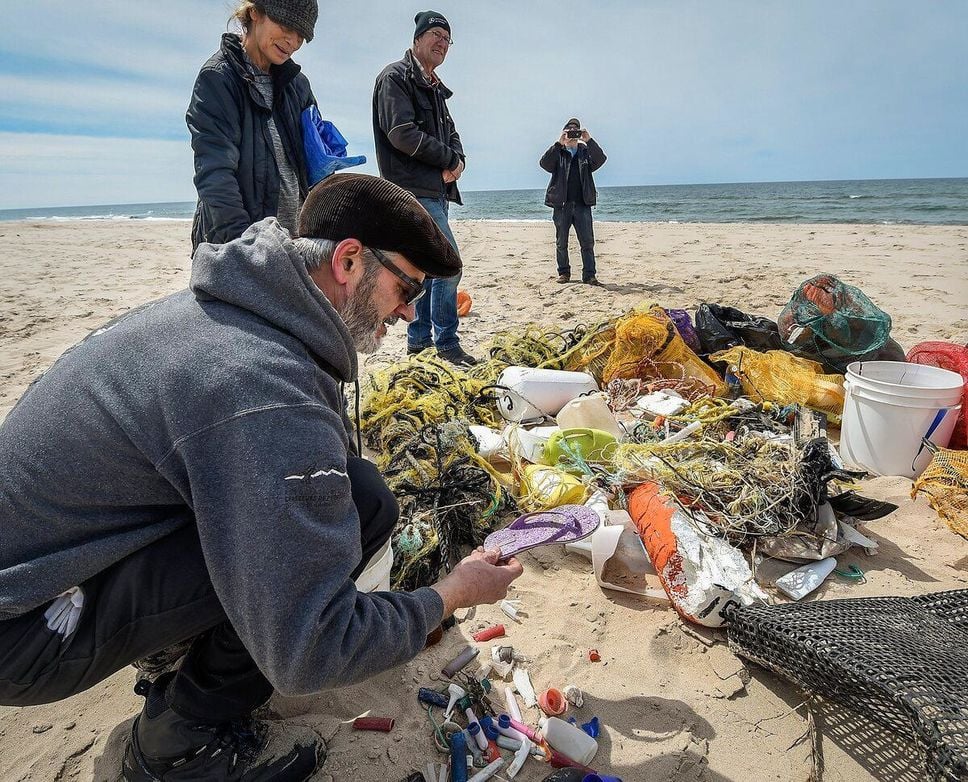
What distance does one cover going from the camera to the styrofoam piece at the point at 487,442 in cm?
310

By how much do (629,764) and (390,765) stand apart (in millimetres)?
675

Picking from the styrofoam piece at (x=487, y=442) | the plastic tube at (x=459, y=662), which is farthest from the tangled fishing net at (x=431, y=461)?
the plastic tube at (x=459, y=662)

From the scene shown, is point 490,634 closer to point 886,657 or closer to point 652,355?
point 886,657

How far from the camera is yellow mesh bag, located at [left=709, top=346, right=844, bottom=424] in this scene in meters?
3.56

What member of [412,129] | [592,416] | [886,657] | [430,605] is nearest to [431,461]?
[592,416]

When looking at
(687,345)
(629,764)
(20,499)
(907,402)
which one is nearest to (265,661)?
(20,499)

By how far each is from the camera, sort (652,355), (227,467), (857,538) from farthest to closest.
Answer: (652,355), (857,538), (227,467)

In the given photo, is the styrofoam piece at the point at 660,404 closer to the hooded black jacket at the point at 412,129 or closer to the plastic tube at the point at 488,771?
the hooded black jacket at the point at 412,129

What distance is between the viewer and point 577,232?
782 cm

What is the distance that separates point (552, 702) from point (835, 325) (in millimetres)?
3269

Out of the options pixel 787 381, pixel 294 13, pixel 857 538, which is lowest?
pixel 857 538

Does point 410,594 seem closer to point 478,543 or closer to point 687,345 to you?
point 478,543

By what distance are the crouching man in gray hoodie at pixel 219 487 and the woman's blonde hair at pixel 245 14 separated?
1.78 metres

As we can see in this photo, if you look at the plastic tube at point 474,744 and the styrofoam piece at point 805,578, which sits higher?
the styrofoam piece at point 805,578
